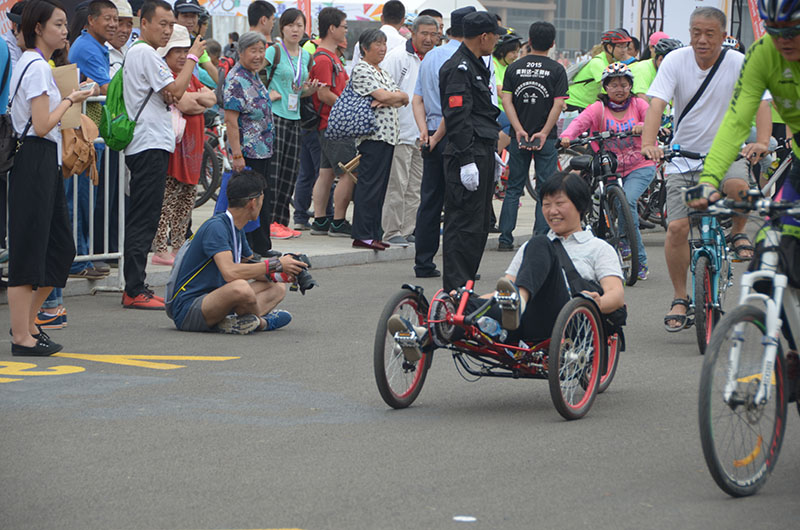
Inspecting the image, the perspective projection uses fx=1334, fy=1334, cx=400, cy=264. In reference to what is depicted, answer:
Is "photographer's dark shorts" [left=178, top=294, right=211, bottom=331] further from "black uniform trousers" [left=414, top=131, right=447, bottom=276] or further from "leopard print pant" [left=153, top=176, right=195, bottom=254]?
"black uniform trousers" [left=414, top=131, right=447, bottom=276]

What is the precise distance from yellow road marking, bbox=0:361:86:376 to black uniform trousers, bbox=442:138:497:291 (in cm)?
303

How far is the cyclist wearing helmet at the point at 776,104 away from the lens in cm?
505

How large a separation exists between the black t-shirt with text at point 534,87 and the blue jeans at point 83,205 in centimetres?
446

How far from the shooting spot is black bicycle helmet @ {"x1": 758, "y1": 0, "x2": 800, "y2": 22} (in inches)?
191

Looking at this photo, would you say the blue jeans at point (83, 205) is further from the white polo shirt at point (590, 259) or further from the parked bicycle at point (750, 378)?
the parked bicycle at point (750, 378)

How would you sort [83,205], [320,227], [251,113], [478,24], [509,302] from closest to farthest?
[509,302] < [478,24] < [83,205] < [251,113] < [320,227]

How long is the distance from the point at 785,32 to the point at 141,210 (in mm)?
5911

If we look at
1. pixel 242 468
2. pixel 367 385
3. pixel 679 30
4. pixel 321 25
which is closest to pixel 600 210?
pixel 321 25

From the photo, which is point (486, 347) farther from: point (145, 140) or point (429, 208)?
point (429, 208)

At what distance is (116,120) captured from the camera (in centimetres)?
975

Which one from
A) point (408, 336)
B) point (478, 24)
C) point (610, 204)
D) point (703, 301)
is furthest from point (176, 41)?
point (408, 336)

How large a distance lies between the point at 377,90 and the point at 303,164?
9.01ft

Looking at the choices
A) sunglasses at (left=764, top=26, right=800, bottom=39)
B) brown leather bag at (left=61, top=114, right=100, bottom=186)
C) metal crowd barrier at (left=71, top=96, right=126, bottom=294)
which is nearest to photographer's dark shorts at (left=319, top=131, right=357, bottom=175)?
metal crowd barrier at (left=71, top=96, right=126, bottom=294)

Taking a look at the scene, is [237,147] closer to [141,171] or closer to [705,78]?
[141,171]
